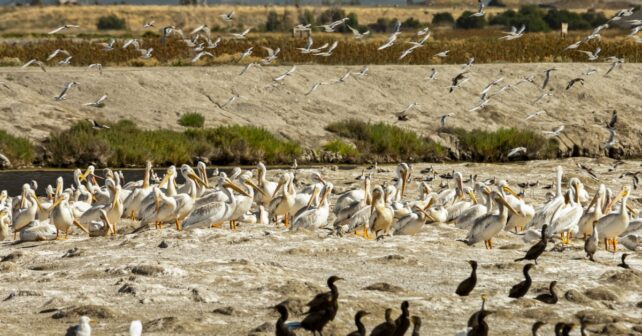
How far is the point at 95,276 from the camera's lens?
1465cm

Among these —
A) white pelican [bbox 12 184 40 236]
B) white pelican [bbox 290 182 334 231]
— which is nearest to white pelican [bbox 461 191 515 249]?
white pelican [bbox 290 182 334 231]

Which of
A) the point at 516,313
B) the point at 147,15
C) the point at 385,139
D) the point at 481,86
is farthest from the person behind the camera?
the point at 147,15

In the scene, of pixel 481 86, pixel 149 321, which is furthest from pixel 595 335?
pixel 481 86

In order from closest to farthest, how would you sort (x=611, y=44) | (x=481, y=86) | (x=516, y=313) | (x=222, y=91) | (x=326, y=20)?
1. (x=516, y=313)
2. (x=222, y=91)
3. (x=481, y=86)
4. (x=611, y=44)
5. (x=326, y=20)

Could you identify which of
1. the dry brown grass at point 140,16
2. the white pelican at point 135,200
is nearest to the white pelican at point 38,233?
the white pelican at point 135,200

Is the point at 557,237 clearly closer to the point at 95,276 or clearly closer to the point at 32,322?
the point at 95,276

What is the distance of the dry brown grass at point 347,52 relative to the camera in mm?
50562

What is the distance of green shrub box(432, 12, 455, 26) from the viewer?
112 meters

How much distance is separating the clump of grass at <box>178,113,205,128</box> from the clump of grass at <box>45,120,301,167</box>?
1.37 metres

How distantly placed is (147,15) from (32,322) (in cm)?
10543

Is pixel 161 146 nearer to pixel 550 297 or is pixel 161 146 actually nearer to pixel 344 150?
pixel 344 150

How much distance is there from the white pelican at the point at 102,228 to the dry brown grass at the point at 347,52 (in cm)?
2862

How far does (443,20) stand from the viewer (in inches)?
4449

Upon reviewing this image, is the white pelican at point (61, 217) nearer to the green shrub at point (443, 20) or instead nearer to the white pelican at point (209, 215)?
the white pelican at point (209, 215)
